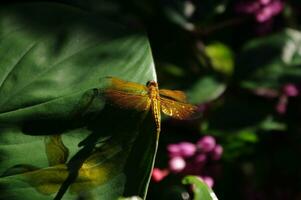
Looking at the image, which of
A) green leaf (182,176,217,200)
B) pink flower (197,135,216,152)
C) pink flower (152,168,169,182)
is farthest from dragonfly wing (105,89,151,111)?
pink flower (197,135,216,152)

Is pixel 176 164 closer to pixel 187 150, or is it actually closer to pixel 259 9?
pixel 187 150

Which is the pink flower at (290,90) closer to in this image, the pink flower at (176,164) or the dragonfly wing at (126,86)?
the pink flower at (176,164)

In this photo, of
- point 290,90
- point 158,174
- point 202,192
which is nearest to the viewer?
point 202,192

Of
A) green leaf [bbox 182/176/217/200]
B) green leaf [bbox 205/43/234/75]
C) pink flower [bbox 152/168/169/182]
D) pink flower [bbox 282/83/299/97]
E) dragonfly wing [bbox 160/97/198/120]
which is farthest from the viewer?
green leaf [bbox 205/43/234/75]

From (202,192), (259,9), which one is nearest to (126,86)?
(202,192)

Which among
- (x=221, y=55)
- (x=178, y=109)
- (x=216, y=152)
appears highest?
(x=178, y=109)

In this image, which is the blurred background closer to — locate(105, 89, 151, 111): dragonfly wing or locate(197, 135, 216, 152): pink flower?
locate(197, 135, 216, 152): pink flower
